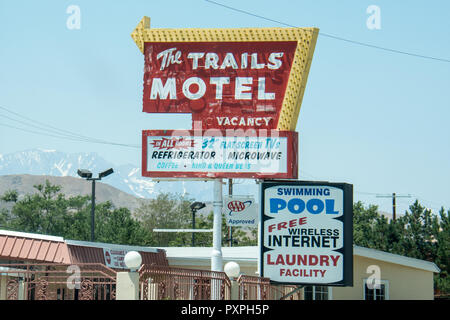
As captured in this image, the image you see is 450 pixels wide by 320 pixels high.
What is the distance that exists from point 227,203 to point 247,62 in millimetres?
15401

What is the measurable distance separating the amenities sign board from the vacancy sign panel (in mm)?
7087

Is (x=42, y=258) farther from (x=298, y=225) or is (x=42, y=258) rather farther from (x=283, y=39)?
(x=298, y=225)

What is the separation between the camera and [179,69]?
78.0ft

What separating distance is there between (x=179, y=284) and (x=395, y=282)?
1543cm

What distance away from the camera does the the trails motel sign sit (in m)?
23.1

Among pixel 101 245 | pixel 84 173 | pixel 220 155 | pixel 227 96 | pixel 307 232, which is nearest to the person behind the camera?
pixel 307 232

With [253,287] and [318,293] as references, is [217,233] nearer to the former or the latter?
[253,287]

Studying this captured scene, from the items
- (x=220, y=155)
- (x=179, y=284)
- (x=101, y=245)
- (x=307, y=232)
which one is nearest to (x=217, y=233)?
(x=220, y=155)

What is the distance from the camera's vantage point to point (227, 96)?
23516 mm

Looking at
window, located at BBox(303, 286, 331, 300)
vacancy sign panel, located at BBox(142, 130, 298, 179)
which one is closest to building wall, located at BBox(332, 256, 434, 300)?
window, located at BBox(303, 286, 331, 300)

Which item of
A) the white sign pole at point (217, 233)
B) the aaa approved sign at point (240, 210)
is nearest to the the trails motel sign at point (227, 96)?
the white sign pole at point (217, 233)

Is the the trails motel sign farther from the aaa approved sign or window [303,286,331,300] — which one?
the aaa approved sign
